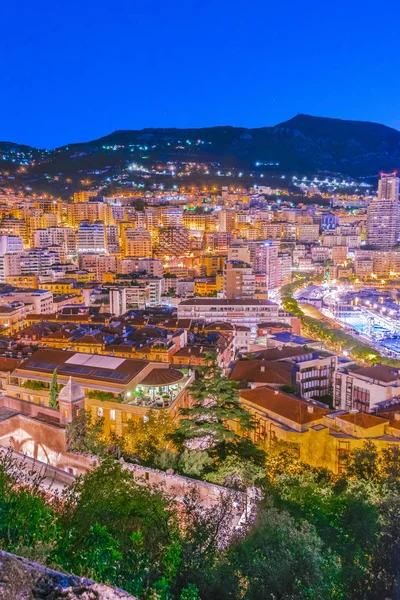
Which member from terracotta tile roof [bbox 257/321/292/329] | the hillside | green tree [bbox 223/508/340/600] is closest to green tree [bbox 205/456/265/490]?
green tree [bbox 223/508/340/600]

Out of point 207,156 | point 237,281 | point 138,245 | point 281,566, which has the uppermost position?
point 207,156

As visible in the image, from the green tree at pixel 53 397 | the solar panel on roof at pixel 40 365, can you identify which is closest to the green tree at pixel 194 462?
the green tree at pixel 53 397

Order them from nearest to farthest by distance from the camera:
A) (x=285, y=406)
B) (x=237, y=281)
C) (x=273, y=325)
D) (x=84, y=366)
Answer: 1. (x=285, y=406)
2. (x=84, y=366)
3. (x=273, y=325)
4. (x=237, y=281)

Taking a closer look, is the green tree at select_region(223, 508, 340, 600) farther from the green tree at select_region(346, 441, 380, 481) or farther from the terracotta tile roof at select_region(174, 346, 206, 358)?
the terracotta tile roof at select_region(174, 346, 206, 358)

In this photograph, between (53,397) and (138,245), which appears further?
(138,245)

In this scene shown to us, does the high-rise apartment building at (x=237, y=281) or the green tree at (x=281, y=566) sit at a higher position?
the high-rise apartment building at (x=237, y=281)

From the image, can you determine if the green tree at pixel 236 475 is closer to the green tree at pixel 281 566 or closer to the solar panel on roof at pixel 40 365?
the green tree at pixel 281 566

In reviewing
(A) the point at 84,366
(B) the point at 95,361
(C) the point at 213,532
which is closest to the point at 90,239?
(B) the point at 95,361

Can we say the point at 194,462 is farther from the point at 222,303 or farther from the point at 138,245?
the point at 138,245
